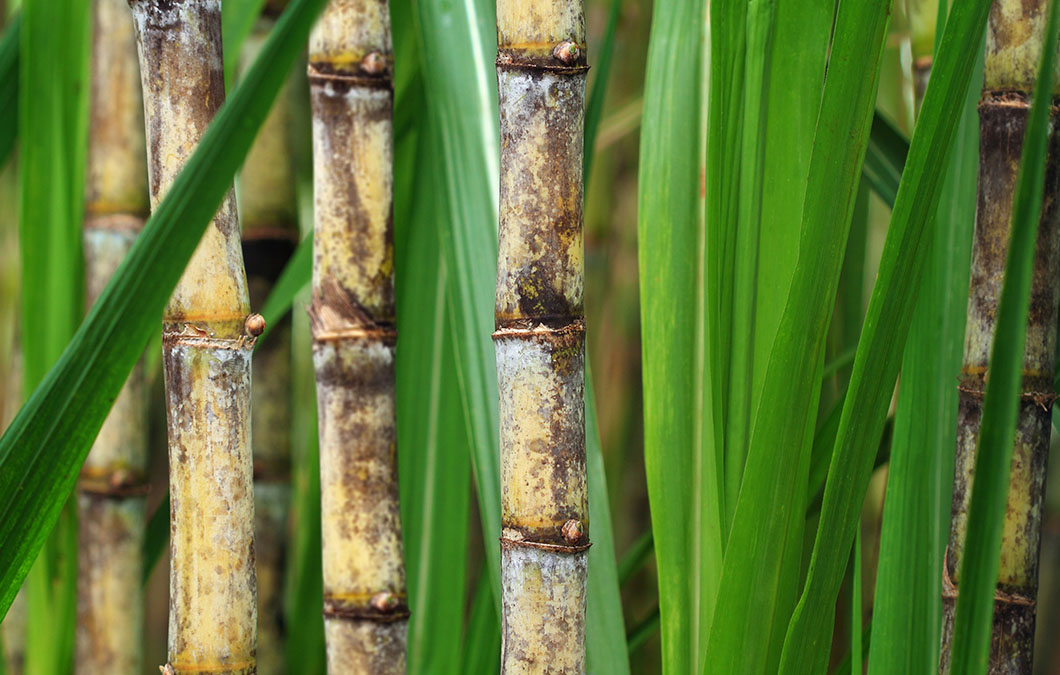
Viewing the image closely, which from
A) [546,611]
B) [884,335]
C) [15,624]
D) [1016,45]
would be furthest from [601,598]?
[15,624]

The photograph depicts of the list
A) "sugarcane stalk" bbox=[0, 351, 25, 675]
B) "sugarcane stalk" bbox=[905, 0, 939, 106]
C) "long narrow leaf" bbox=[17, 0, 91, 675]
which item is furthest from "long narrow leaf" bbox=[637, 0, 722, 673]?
"sugarcane stalk" bbox=[0, 351, 25, 675]

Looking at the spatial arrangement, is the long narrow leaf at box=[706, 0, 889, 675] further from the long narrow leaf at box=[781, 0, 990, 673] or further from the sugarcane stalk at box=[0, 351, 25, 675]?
the sugarcane stalk at box=[0, 351, 25, 675]

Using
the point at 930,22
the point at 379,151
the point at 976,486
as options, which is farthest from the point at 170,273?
the point at 930,22

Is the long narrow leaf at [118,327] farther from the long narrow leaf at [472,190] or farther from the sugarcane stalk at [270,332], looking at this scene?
the sugarcane stalk at [270,332]

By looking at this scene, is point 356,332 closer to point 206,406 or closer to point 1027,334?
point 206,406

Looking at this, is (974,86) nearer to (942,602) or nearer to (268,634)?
(942,602)

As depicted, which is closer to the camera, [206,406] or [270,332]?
[206,406]

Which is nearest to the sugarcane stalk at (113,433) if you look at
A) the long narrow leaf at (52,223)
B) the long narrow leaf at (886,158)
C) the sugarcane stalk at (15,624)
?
the long narrow leaf at (52,223)
